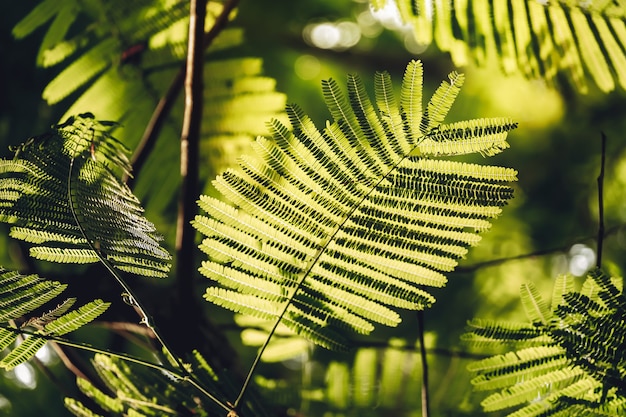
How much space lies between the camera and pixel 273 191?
31.0 inches

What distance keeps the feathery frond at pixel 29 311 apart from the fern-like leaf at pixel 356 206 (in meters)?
0.18

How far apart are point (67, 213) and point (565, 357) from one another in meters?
0.75

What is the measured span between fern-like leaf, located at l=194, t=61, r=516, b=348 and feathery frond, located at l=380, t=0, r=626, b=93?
1.24 ft

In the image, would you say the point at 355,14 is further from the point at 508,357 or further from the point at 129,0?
the point at 508,357

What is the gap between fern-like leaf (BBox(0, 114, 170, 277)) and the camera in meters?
0.76

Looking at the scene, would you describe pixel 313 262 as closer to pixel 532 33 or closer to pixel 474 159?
pixel 532 33

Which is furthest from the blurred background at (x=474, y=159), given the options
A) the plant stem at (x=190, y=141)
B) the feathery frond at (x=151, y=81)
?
the plant stem at (x=190, y=141)

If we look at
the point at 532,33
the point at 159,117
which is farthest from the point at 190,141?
the point at 532,33

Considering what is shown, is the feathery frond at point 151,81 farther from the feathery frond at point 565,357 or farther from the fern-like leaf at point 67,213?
the feathery frond at point 565,357

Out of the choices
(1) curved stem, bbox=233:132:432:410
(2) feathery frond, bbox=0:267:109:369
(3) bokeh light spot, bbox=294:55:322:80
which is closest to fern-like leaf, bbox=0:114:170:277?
(2) feathery frond, bbox=0:267:109:369

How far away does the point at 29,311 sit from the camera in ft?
2.42

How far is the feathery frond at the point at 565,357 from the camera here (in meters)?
0.77

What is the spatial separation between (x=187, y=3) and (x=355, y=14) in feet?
8.19

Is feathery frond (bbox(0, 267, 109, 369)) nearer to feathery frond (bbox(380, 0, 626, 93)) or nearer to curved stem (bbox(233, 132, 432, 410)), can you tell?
curved stem (bbox(233, 132, 432, 410))
